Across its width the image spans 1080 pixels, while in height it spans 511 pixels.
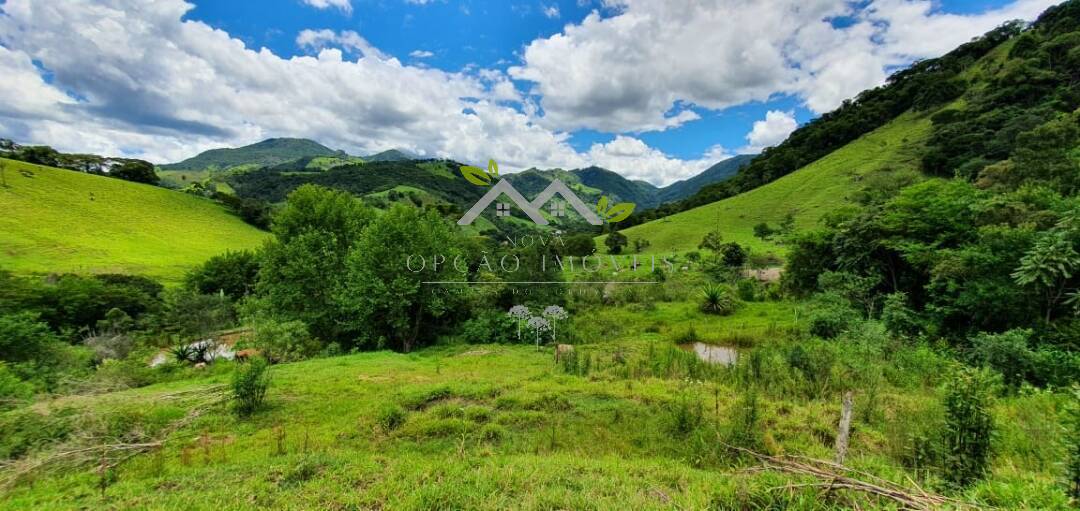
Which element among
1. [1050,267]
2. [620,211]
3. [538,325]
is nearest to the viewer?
[1050,267]

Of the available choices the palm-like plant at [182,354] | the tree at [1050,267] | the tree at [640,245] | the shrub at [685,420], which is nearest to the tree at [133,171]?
the palm-like plant at [182,354]

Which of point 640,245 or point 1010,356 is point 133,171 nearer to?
point 640,245

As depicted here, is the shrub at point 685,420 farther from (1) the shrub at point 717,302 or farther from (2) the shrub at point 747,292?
(2) the shrub at point 747,292

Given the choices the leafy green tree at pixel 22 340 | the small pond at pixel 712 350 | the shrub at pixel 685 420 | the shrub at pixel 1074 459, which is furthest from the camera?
Answer: the small pond at pixel 712 350

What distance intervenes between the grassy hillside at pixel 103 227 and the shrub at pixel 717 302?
144 feet

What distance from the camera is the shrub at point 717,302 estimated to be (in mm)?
19203

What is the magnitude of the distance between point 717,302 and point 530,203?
36.1 feet

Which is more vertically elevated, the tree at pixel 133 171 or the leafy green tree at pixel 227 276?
the tree at pixel 133 171

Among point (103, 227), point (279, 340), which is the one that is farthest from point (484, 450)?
point (103, 227)

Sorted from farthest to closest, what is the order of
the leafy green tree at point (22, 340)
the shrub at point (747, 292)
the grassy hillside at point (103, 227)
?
1. the grassy hillside at point (103, 227)
2. the shrub at point (747, 292)
3. the leafy green tree at point (22, 340)

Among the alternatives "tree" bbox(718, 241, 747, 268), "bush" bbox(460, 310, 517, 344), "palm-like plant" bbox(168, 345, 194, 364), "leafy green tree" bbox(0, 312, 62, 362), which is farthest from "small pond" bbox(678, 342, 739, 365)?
"palm-like plant" bbox(168, 345, 194, 364)

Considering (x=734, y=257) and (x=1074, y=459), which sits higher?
(x=734, y=257)

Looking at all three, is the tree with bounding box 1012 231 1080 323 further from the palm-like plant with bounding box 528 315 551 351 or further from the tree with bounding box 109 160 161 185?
the tree with bounding box 109 160 161 185

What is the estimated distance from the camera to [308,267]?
17.7 metres
